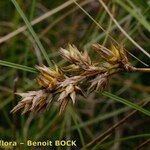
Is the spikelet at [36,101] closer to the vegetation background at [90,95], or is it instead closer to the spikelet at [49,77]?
the spikelet at [49,77]

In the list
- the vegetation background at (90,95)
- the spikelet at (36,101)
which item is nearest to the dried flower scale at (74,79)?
the spikelet at (36,101)

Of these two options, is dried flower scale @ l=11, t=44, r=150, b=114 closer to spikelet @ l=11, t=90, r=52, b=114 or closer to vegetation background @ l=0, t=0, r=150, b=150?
spikelet @ l=11, t=90, r=52, b=114

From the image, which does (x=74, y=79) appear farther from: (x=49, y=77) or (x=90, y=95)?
(x=90, y=95)

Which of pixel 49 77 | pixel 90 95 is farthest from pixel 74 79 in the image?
pixel 90 95

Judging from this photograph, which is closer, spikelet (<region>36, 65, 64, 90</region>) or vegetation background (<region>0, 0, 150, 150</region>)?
spikelet (<region>36, 65, 64, 90</region>)

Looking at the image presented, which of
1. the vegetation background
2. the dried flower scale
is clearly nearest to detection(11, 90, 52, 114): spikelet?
the dried flower scale

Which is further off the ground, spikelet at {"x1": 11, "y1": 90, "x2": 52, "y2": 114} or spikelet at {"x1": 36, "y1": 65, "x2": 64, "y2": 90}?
spikelet at {"x1": 36, "y1": 65, "x2": 64, "y2": 90}

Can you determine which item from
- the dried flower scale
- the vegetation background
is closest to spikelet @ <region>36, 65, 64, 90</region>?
the dried flower scale

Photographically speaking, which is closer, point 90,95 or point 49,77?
point 49,77
